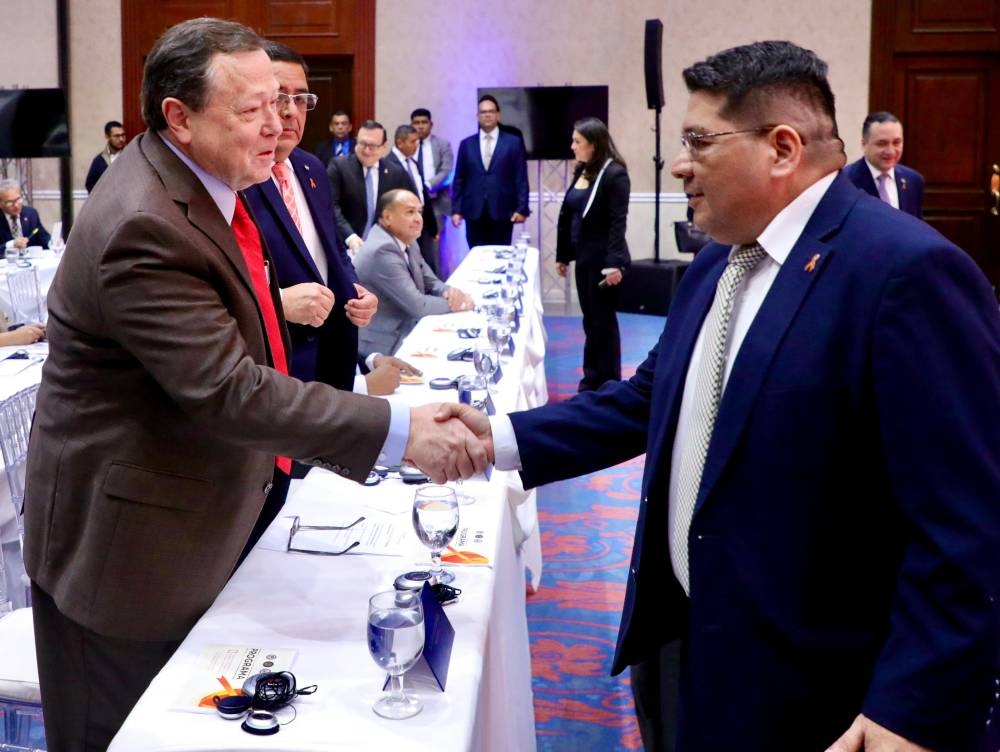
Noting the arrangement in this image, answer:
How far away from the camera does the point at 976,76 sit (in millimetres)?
10852

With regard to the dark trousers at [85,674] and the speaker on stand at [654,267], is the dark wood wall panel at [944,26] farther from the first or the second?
the dark trousers at [85,674]

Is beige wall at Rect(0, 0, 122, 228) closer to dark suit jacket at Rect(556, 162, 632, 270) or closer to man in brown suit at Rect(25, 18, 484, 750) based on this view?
dark suit jacket at Rect(556, 162, 632, 270)

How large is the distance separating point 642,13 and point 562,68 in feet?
3.00

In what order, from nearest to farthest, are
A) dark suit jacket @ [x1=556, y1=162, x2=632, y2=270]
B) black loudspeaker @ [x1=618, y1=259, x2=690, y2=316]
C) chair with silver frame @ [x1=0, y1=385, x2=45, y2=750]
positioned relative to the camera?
chair with silver frame @ [x1=0, y1=385, x2=45, y2=750], dark suit jacket @ [x1=556, y1=162, x2=632, y2=270], black loudspeaker @ [x1=618, y1=259, x2=690, y2=316]

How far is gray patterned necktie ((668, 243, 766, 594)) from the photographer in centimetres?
170

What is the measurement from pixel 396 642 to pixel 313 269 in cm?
177

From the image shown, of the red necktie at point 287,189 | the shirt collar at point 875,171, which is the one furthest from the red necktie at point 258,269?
the shirt collar at point 875,171

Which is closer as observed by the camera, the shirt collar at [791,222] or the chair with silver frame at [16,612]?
the shirt collar at [791,222]

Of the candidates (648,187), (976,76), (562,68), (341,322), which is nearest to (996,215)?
(976,76)

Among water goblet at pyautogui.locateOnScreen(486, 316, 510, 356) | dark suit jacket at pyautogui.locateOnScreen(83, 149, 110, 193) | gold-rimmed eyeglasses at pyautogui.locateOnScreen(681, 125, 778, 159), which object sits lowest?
water goblet at pyautogui.locateOnScreen(486, 316, 510, 356)

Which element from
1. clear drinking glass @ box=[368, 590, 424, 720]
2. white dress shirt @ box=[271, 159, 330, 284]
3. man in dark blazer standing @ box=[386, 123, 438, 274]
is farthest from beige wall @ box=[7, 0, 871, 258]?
clear drinking glass @ box=[368, 590, 424, 720]

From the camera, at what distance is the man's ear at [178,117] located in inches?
75.9

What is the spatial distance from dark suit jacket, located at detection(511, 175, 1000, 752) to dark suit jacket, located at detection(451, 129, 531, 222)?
8.75 meters

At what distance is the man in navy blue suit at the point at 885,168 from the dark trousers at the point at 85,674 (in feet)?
16.8
